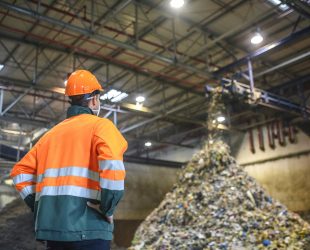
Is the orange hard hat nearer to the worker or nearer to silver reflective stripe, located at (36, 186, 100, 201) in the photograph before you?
the worker

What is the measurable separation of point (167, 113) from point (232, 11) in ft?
12.2

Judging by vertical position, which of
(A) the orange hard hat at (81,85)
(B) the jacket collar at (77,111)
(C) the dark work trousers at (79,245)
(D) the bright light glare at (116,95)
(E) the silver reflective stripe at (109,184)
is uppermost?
(D) the bright light glare at (116,95)

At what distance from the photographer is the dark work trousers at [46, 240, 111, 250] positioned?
1.52m

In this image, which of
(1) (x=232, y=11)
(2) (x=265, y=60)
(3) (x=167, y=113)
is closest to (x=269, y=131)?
(2) (x=265, y=60)

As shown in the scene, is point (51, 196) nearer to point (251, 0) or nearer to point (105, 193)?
point (105, 193)

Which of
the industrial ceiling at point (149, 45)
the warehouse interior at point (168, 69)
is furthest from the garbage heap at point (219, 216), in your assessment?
the industrial ceiling at point (149, 45)

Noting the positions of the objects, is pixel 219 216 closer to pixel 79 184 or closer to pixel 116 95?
pixel 79 184

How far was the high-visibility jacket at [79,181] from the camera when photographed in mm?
1546

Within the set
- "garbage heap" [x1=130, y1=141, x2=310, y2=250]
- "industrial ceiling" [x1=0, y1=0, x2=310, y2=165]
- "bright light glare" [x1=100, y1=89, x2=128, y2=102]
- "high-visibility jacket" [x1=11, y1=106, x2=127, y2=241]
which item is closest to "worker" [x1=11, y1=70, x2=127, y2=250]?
"high-visibility jacket" [x1=11, y1=106, x2=127, y2=241]

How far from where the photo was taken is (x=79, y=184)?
62.7 inches

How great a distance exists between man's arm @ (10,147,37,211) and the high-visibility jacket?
75mm

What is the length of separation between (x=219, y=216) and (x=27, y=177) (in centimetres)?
505

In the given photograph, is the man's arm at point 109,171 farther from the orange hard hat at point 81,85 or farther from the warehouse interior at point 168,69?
the warehouse interior at point 168,69

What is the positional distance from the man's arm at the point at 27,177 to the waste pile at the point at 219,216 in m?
4.33
